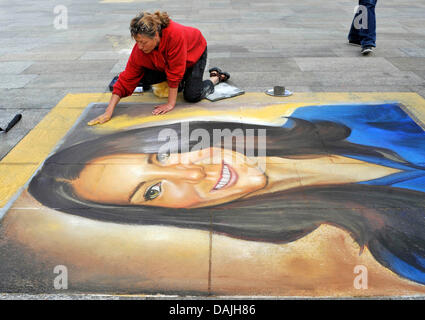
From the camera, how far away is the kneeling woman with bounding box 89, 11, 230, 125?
409 centimetres

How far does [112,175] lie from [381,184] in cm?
237

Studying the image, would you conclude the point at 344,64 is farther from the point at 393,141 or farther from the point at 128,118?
the point at 128,118

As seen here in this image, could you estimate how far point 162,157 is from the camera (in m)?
3.73

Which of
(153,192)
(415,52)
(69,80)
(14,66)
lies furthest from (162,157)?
(415,52)

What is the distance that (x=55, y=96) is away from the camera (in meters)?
5.53

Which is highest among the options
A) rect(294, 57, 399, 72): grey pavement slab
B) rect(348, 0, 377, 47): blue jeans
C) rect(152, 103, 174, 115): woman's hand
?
rect(348, 0, 377, 47): blue jeans

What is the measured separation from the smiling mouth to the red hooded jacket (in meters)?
1.57

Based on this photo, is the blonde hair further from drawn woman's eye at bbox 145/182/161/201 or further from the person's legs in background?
the person's legs in background

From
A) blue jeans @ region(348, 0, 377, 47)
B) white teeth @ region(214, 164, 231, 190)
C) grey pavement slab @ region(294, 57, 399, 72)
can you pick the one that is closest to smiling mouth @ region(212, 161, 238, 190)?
white teeth @ region(214, 164, 231, 190)

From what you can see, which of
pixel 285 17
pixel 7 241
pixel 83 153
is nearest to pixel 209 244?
pixel 7 241

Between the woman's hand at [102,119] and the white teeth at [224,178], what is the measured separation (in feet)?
5.71

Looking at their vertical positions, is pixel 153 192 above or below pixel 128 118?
below

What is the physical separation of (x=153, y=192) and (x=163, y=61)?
188 cm

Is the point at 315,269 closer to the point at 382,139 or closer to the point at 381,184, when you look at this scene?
the point at 381,184
